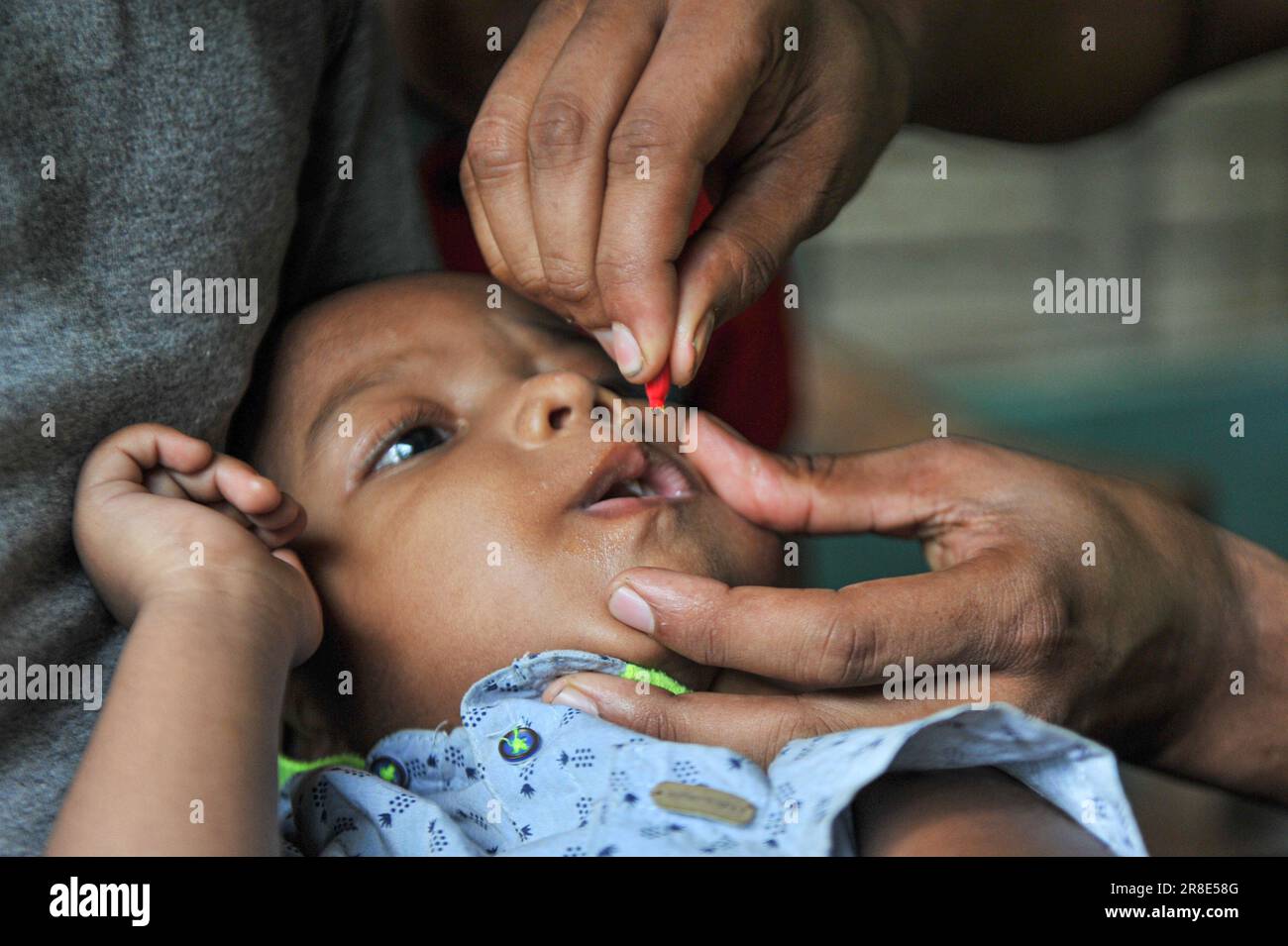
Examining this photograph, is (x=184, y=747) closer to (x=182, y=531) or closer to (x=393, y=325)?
(x=182, y=531)

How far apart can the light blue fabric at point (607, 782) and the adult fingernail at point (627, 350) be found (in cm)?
25

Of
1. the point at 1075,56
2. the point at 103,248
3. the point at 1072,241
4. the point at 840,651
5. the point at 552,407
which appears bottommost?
the point at 840,651

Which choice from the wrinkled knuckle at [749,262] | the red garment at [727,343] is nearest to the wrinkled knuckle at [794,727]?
the wrinkled knuckle at [749,262]

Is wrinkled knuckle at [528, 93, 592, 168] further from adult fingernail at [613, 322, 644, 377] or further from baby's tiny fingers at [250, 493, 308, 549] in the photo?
baby's tiny fingers at [250, 493, 308, 549]

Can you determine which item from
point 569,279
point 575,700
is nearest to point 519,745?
point 575,700

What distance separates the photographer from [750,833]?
0.81 metres

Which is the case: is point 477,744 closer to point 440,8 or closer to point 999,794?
point 999,794

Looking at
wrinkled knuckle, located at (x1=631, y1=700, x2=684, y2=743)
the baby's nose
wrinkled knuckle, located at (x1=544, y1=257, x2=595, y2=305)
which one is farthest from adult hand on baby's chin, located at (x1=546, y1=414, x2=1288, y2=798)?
wrinkled knuckle, located at (x1=544, y1=257, x2=595, y2=305)

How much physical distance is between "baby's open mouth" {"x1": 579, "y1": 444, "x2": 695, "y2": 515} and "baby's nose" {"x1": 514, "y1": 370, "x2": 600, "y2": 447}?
0.16 feet

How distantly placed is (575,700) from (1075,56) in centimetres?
106

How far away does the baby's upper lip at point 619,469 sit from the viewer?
42.1 inches

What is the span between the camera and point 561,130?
86cm

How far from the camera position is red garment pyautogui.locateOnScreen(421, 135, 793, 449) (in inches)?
61.8

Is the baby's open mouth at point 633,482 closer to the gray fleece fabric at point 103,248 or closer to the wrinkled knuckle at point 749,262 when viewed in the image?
the wrinkled knuckle at point 749,262
